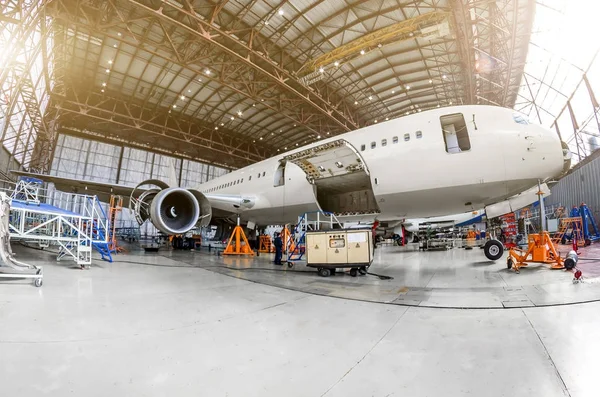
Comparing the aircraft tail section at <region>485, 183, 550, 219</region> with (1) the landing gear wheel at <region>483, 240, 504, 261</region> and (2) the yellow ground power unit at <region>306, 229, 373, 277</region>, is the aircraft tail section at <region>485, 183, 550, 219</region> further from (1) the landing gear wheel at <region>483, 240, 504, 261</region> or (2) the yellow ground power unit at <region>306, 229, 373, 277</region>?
(2) the yellow ground power unit at <region>306, 229, 373, 277</region>

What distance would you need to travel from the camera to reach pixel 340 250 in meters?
6.51

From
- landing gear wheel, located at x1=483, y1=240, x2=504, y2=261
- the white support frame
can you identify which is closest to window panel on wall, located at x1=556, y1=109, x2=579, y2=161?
landing gear wheel, located at x1=483, y1=240, x2=504, y2=261

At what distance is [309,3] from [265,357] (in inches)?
649

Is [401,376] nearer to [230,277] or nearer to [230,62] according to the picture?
[230,277]

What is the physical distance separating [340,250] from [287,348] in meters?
4.34

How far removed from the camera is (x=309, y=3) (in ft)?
46.6

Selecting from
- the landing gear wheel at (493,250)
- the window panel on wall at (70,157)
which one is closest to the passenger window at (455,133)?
the landing gear wheel at (493,250)

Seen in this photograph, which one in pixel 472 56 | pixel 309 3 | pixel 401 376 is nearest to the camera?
pixel 401 376

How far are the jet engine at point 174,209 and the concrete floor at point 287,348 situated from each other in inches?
205

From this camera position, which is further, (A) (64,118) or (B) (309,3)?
→ (A) (64,118)

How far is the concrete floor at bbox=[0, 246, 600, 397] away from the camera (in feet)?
5.54

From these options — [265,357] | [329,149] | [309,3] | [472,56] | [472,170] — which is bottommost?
[265,357]

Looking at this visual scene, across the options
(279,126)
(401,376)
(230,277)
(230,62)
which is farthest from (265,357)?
(279,126)

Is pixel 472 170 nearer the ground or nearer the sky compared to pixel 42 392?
nearer the sky
